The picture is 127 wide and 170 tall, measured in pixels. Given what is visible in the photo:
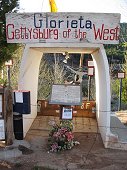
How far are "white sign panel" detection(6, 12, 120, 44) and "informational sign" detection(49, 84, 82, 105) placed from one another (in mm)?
Result: 1431

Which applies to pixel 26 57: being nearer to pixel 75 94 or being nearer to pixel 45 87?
pixel 75 94

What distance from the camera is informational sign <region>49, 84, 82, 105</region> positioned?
29.7ft

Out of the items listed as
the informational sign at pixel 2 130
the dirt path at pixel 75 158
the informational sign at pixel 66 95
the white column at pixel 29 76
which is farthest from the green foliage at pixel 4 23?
the dirt path at pixel 75 158

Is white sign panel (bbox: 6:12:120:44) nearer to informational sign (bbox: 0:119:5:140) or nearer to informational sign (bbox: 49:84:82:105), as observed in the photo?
informational sign (bbox: 49:84:82:105)

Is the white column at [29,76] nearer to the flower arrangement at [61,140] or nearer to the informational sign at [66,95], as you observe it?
the informational sign at [66,95]

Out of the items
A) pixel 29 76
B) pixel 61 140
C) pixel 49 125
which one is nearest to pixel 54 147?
pixel 61 140

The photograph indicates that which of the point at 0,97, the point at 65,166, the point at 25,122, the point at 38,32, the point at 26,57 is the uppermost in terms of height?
the point at 38,32

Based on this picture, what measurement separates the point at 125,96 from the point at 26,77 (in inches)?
342

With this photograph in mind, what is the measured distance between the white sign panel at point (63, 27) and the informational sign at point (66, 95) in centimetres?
143

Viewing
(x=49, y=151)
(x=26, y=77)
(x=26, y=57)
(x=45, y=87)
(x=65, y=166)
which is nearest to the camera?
(x=65, y=166)

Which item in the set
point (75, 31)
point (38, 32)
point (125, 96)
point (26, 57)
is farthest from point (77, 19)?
point (125, 96)

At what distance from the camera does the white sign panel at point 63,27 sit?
8.48 meters

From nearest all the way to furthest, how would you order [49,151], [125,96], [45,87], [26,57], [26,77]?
[49,151], [26,57], [26,77], [125,96], [45,87]

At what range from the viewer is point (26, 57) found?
9117 millimetres
